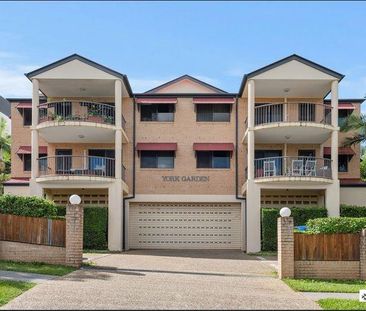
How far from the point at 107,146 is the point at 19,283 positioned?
59.5 feet

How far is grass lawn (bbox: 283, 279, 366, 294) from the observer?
1561 centimetres

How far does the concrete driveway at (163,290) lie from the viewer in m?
12.6

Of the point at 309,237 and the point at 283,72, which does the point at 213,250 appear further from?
the point at 309,237

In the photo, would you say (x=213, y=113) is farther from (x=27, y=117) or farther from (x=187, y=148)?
(x=27, y=117)

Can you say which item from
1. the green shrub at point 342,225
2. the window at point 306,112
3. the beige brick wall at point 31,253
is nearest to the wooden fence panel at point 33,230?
the beige brick wall at point 31,253

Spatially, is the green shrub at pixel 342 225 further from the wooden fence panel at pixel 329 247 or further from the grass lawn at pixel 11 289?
the grass lawn at pixel 11 289

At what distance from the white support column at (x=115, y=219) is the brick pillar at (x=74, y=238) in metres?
10.2

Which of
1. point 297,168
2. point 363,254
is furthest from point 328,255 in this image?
point 297,168

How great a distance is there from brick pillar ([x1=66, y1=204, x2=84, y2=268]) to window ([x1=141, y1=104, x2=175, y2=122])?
48.5ft

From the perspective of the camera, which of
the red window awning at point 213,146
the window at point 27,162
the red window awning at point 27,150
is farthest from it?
the window at point 27,162

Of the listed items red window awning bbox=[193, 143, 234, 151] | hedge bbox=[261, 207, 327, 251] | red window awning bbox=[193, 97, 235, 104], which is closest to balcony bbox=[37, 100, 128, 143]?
red window awning bbox=[193, 143, 234, 151]

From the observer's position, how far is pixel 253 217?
96.3ft

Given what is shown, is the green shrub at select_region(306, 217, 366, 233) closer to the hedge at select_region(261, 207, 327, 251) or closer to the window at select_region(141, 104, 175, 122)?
the hedge at select_region(261, 207, 327, 251)

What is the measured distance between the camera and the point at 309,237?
59.8ft
